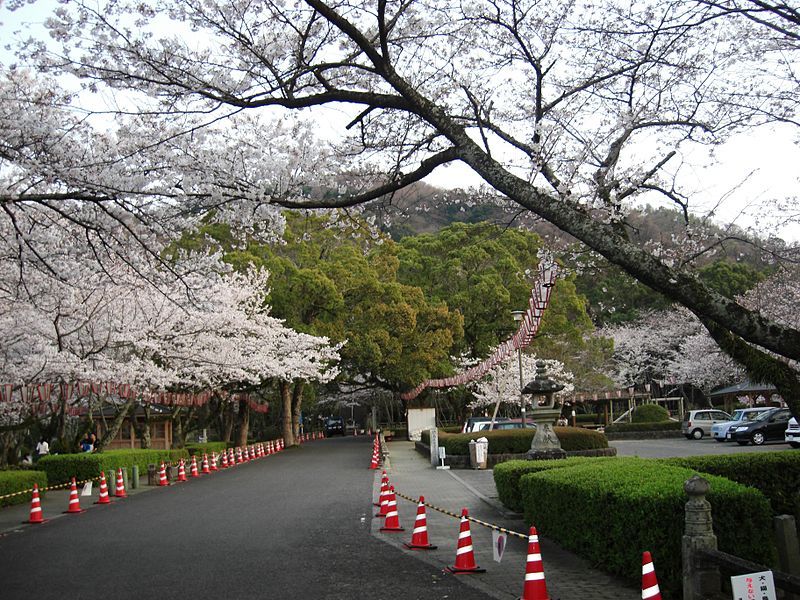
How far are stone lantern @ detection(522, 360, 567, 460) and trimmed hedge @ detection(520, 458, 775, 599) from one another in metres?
7.04

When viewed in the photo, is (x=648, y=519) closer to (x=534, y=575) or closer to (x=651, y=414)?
(x=534, y=575)

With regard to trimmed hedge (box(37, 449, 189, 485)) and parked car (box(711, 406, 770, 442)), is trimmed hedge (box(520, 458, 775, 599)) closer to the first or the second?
trimmed hedge (box(37, 449, 189, 485))

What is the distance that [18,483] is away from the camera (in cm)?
1791

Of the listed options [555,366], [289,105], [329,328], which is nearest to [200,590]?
[289,105]

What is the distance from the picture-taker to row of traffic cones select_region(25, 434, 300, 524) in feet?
48.8

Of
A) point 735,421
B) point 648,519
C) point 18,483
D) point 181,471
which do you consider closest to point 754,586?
point 648,519

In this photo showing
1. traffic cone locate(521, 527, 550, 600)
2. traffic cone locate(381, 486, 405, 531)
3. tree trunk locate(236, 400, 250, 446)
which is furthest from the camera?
tree trunk locate(236, 400, 250, 446)

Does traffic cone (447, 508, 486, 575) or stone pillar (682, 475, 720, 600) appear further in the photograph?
traffic cone (447, 508, 486, 575)

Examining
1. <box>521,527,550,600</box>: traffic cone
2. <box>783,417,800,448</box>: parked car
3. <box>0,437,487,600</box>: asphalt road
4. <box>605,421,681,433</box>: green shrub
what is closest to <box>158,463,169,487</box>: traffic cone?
<box>0,437,487,600</box>: asphalt road

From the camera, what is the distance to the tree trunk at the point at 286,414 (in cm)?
4138

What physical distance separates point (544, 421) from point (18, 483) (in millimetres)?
11929

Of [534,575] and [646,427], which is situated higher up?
[534,575]

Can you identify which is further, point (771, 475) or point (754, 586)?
point (771, 475)

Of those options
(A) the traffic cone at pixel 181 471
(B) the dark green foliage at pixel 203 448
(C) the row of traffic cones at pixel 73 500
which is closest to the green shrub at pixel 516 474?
(C) the row of traffic cones at pixel 73 500
